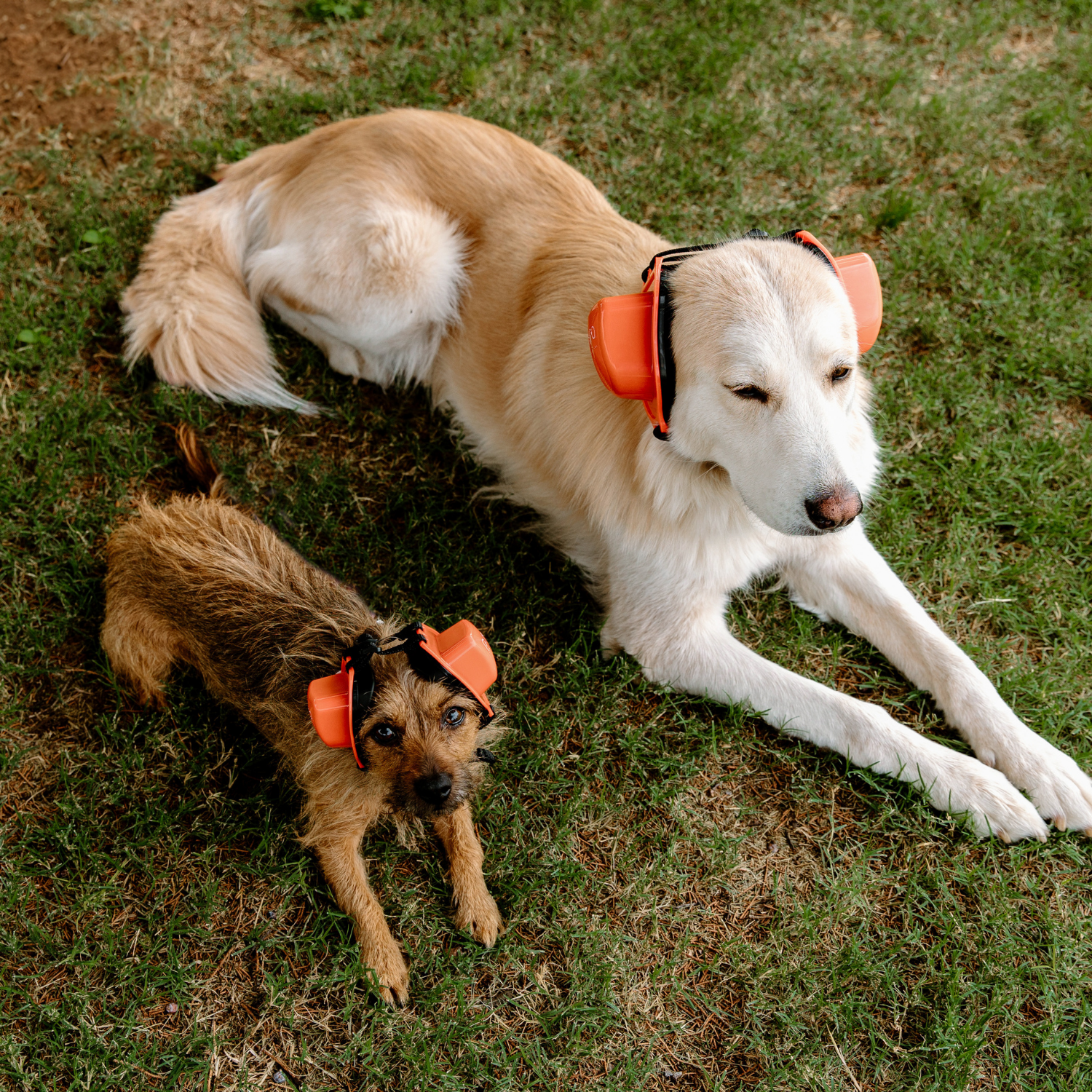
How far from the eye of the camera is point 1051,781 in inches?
99.0

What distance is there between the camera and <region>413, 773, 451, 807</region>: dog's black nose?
77.7 inches

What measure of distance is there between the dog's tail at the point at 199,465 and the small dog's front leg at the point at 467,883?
1.31 m

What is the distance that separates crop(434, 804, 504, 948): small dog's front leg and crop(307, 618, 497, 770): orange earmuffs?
528 mm

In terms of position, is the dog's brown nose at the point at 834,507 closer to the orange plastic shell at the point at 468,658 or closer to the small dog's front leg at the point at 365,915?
the orange plastic shell at the point at 468,658

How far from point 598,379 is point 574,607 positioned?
0.83 metres

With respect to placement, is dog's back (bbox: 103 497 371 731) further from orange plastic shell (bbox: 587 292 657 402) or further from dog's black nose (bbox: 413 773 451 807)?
orange plastic shell (bbox: 587 292 657 402)

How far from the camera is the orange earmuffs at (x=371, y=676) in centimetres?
194

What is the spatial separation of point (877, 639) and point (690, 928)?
1126 mm

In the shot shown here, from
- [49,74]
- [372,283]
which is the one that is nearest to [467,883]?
[372,283]

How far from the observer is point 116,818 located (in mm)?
2572

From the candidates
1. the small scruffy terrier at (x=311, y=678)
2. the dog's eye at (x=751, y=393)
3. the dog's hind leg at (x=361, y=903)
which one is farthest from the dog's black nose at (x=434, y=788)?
the dog's eye at (x=751, y=393)

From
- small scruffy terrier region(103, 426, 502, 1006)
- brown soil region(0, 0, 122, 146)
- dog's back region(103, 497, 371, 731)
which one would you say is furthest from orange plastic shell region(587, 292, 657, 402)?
brown soil region(0, 0, 122, 146)

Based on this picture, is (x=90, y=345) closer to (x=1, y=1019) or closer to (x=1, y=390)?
(x=1, y=390)

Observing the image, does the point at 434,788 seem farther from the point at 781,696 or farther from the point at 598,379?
the point at 598,379
